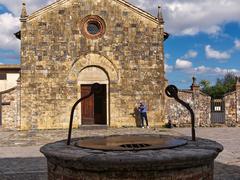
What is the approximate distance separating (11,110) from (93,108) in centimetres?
459

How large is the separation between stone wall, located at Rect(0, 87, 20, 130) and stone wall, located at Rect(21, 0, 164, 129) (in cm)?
41

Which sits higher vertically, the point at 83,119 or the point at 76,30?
the point at 76,30

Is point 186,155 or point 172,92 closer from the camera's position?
point 186,155

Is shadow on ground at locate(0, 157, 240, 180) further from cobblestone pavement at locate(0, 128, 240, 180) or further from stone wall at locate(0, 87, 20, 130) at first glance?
stone wall at locate(0, 87, 20, 130)

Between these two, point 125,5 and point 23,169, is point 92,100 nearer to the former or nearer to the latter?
point 125,5

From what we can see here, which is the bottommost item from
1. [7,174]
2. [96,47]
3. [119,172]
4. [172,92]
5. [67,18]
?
[7,174]

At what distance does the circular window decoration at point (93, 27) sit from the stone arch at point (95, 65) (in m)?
1.16

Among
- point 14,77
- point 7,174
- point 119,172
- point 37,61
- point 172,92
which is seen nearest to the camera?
point 119,172

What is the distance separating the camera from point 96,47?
20047 millimetres

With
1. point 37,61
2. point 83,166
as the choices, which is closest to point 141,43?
point 37,61

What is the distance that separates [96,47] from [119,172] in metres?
16.2

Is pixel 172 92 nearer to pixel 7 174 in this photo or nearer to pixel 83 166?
pixel 83 166

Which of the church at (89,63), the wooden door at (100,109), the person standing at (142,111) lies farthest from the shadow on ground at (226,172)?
the wooden door at (100,109)

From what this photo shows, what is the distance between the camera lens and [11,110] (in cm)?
1944
